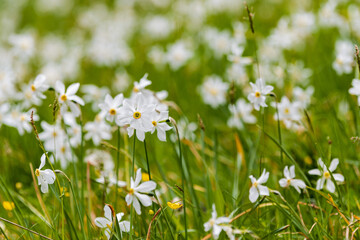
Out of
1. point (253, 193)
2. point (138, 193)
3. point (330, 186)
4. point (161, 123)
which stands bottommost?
point (330, 186)

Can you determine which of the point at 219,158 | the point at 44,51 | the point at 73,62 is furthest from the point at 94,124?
the point at 44,51

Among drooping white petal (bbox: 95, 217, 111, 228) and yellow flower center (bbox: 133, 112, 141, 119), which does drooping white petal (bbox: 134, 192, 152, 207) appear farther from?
yellow flower center (bbox: 133, 112, 141, 119)

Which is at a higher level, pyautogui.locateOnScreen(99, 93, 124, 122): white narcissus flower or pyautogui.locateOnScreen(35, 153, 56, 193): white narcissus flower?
pyautogui.locateOnScreen(99, 93, 124, 122): white narcissus flower

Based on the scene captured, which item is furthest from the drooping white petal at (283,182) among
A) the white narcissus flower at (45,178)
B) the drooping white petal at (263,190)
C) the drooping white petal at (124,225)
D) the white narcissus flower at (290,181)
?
the white narcissus flower at (45,178)

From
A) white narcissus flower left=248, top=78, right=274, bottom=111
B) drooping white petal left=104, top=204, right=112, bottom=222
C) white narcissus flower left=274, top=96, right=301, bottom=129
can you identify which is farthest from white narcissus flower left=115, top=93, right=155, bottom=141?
white narcissus flower left=274, top=96, right=301, bottom=129

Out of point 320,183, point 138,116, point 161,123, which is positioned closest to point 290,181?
point 320,183

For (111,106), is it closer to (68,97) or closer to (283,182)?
(68,97)

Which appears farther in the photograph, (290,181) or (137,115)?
(290,181)

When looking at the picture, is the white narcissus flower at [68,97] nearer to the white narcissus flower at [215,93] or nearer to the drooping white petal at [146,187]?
the drooping white petal at [146,187]

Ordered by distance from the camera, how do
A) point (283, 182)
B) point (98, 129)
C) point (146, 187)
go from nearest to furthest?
point (146, 187)
point (283, 182)
point (98, 129)

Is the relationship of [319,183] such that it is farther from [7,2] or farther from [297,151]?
[7,2]

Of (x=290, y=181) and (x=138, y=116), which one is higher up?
(x=138, y=116)
